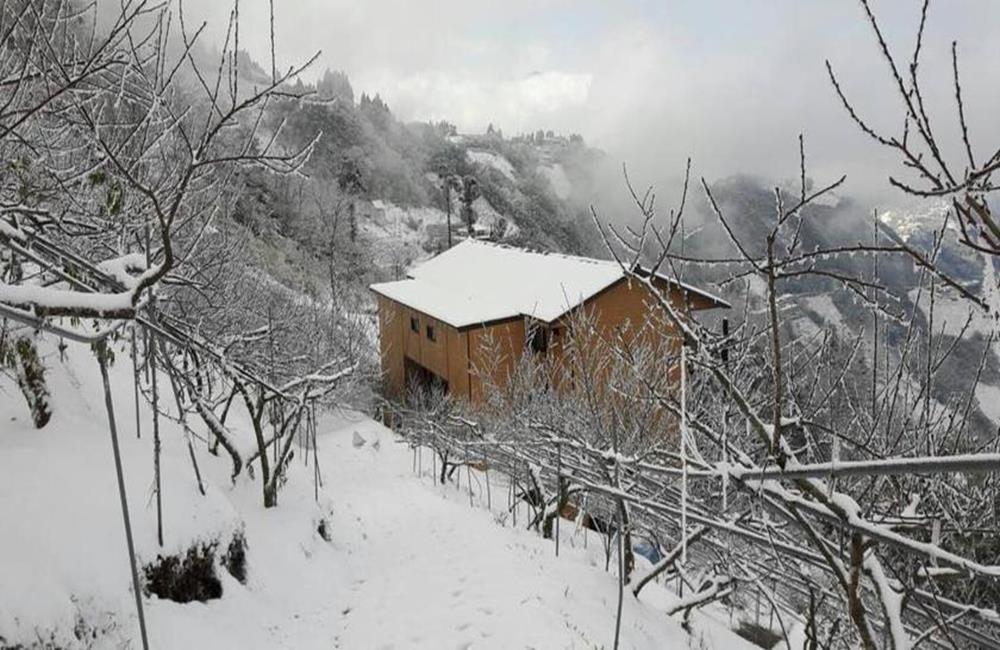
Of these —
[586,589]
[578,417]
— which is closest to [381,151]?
[578,417]

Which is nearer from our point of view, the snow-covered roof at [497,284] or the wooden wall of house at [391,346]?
the snow-covered roof at [497,284]

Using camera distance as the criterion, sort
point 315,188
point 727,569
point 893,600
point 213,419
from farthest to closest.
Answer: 1. point 315,188
2. point 213,419
3. point 727,569
4. point 893,600

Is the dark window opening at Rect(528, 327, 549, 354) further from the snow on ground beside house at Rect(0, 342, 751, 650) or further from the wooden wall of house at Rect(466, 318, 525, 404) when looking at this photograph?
the snow on ground beside house at Rect(0, 342, 751, 650)

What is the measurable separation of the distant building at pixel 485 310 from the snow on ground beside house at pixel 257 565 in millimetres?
8320

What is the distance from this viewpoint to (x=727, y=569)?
18.1ft

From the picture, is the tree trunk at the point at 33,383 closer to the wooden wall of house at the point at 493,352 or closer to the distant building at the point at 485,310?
the distant building at the point at 485,310

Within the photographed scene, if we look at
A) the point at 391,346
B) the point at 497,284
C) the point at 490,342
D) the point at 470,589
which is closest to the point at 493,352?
the point at 490,342

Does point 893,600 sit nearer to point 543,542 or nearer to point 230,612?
point 230,612

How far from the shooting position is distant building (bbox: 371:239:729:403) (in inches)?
768

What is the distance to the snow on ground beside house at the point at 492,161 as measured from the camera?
72.7m

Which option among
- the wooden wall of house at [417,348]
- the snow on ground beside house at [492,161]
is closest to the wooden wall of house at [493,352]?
the wooden wall of house at [417,348]

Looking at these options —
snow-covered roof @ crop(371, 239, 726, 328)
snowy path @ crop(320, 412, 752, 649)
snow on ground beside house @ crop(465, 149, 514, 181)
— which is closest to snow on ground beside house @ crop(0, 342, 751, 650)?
snowy path @ crop(320, 412, 752, 649)

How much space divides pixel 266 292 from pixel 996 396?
17.9 metres

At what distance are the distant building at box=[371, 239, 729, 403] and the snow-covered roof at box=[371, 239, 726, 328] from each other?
0.12 ft
